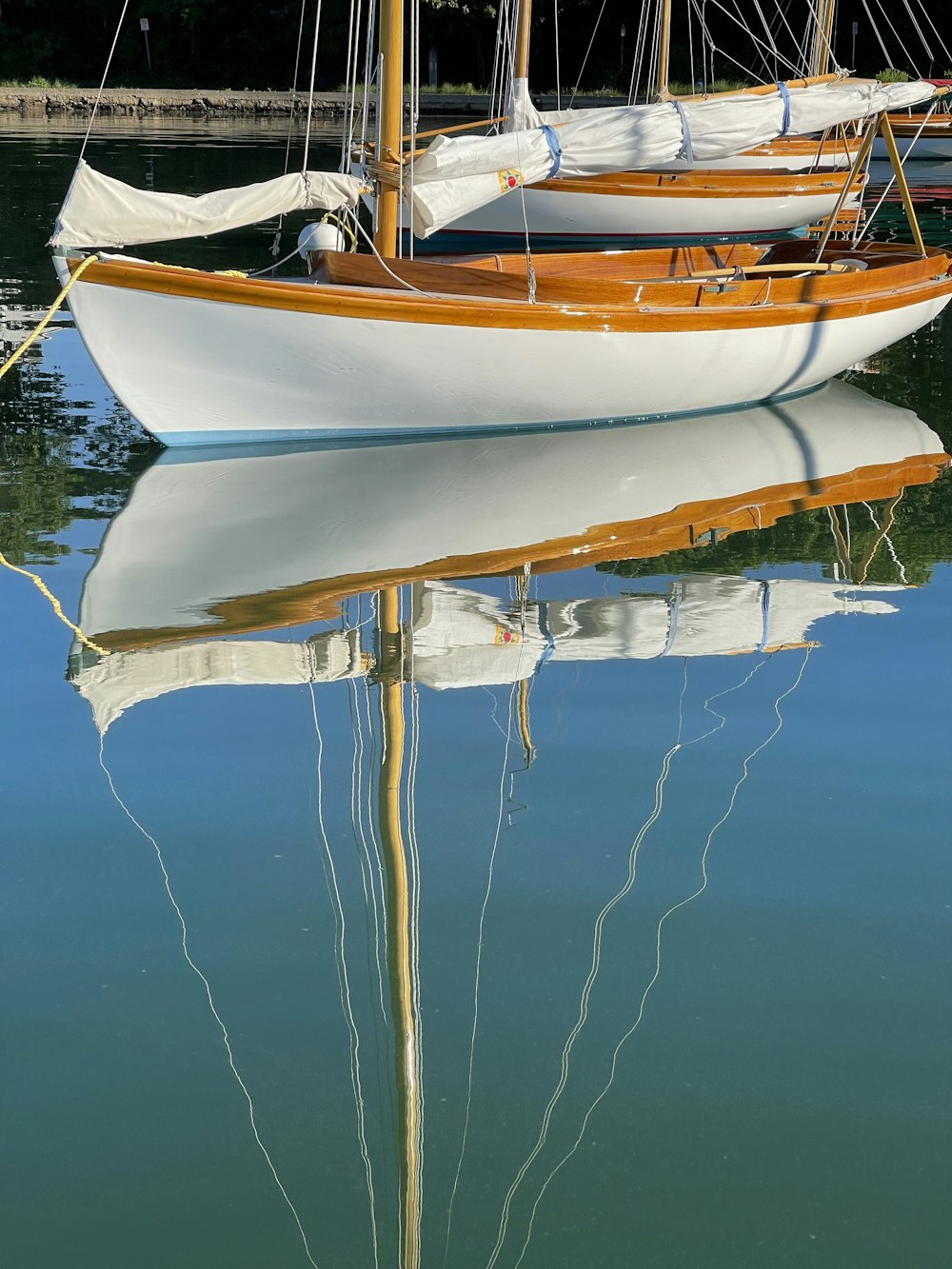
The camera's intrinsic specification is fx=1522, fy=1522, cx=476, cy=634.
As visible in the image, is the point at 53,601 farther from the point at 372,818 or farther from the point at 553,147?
the point at 553,147

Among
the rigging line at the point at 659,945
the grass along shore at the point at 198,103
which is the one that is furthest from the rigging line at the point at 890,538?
the grass along shore at the point at 198,103

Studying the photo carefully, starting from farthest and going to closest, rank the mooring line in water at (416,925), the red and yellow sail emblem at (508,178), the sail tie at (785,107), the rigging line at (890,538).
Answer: the sail tie at (785,107)
the red and yellow sail emblem at (508,178)
the rigging line at (890,538)
the mooring line in water at (416,925)

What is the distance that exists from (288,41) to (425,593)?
46.2 metres

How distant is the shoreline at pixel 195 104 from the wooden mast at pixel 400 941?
34.9 metres

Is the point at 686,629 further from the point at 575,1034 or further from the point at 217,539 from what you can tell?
the point at 575,1034

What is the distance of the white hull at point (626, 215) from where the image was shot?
683 inches

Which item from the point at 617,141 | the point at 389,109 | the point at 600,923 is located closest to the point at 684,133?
the point at 617,141

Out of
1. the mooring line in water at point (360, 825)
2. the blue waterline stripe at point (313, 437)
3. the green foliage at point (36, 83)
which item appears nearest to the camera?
the mooring line in water at point (360, 825)

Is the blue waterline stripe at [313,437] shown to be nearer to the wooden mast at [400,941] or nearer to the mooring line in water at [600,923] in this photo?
the wooden mast at [400,941]

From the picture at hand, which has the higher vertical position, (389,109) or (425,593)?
(389,109)

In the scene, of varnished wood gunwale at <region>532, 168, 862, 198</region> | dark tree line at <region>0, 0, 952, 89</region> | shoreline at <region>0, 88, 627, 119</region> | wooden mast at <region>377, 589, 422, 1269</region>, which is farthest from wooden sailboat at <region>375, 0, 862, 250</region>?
dark tree line at <region>0, 0, 952, 89</region>

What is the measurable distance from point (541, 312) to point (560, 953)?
5.33 m

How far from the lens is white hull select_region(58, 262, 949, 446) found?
26.2ft

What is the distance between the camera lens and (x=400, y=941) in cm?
372
